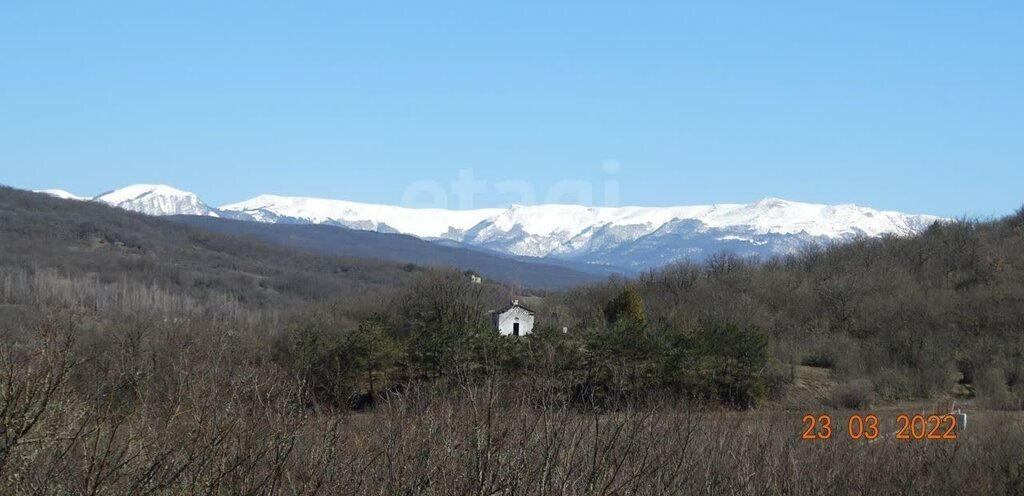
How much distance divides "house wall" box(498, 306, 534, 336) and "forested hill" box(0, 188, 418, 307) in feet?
190

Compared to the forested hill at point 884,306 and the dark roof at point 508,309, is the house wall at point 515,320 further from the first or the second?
the forested hill at point 884,306

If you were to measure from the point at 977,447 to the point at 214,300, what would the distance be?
4640 inches

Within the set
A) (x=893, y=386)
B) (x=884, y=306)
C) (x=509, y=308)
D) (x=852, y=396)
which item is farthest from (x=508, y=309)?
(x=852, y=396)

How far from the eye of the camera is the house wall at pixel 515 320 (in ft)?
217

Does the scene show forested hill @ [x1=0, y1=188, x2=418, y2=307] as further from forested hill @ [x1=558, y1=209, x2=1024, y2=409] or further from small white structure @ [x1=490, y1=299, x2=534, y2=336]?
small white structure @ [x1=490, y1=299, x2=534, y2=336]

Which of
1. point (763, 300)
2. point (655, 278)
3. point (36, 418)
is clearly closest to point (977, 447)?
point (36, 418)

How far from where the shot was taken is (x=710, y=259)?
8256cm

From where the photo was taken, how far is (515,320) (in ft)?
220
